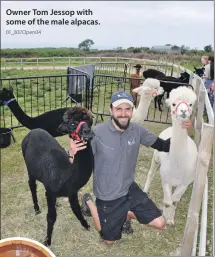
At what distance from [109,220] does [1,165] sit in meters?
2.71

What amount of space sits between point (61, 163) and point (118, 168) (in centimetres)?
54

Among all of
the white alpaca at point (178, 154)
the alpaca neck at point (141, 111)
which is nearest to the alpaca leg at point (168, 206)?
the white alpaca at point (178, 154)

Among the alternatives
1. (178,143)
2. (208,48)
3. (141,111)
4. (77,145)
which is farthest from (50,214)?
(208,48)

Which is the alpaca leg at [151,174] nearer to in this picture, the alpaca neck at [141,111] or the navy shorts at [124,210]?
the alpaca neck at [141,111]

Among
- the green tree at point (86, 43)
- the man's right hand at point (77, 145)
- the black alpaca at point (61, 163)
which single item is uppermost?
the green tree at point (86, 43)

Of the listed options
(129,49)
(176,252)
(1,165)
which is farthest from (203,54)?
(1,165)

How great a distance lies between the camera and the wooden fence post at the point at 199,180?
2.41 metres

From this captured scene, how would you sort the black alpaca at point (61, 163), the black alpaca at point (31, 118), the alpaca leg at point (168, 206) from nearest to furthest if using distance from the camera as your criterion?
the black alpaca at point (61, 163)
the alpaca leg at point (168, 206)
the black alpaca at point (31, 118)

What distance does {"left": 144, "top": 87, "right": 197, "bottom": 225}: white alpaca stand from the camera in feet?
9.27

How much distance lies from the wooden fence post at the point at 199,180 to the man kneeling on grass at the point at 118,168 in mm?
322

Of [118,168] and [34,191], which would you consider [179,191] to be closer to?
[118,168]

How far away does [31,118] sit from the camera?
392 cm

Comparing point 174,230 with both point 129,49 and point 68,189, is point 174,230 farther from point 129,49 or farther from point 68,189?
point 129,49

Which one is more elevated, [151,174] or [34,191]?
[151,174]
